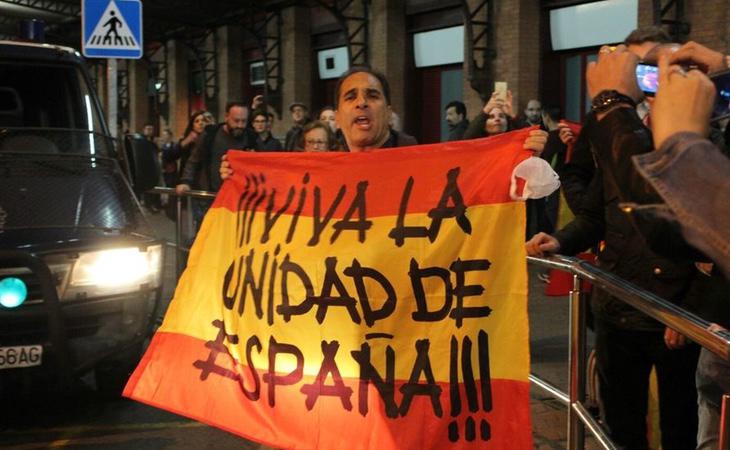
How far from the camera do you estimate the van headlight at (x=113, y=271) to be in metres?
5.11

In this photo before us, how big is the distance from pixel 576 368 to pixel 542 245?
0.47 m

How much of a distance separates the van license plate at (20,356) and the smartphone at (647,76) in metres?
3.60

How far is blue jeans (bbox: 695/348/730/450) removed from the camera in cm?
260

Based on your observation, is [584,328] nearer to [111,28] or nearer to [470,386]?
[470,386]

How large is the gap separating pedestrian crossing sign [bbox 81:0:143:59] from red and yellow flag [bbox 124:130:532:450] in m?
6.94

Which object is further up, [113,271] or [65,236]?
[65,236]

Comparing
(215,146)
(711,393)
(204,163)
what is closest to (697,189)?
(711,393)

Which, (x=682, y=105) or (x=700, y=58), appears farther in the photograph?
(x=700, y=58)

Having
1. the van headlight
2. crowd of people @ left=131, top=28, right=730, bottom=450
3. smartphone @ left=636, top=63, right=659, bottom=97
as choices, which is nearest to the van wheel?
the van headlight

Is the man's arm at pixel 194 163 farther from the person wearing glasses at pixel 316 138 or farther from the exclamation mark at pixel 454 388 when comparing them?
the exclamation mark at pixel 454 388

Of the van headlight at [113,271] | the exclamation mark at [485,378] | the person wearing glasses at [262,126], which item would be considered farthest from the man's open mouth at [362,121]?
the person wearing glasses at [262,126]

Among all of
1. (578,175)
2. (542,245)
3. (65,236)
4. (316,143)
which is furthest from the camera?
(316,143)

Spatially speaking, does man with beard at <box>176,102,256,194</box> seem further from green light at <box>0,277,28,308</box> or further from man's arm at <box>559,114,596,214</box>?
man's arm at <box>559,114,596,214</box>

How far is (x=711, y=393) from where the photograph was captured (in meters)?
2.64
